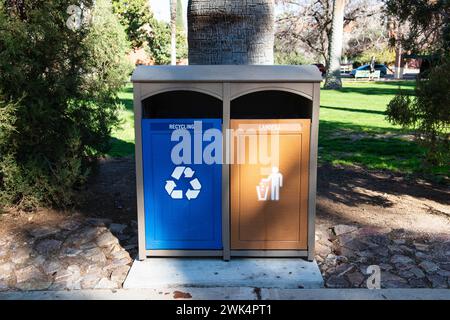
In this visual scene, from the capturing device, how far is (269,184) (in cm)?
419

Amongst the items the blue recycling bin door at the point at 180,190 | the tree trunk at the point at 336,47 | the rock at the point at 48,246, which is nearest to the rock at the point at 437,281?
the blue recycling bin door at the point at 180,190

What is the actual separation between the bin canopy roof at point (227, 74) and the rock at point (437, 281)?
6.19 ft

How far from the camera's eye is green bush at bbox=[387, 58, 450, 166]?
5.37 m

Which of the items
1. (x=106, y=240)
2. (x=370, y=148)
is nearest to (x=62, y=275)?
(x=106, y=240)

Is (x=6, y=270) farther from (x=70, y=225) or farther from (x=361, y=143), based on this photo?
(x=361, y=143)

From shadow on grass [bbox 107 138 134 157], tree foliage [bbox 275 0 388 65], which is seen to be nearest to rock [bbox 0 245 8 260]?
shadow on grass [bbox 107 138 134 157]

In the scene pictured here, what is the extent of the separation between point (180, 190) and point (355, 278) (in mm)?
1646

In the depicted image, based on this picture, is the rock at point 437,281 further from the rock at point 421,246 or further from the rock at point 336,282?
the rock at point 336,282
